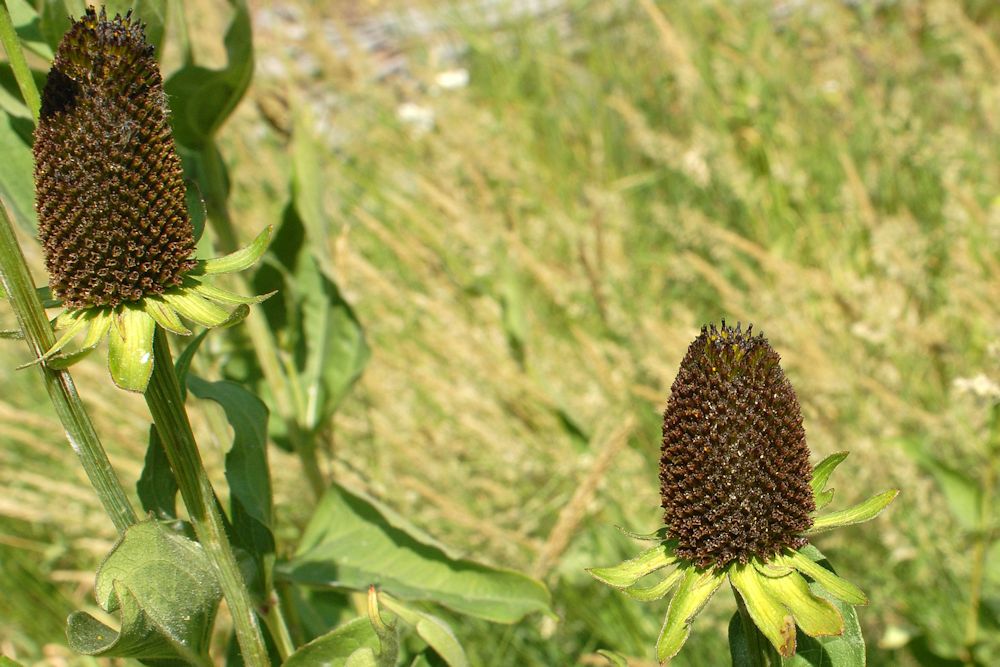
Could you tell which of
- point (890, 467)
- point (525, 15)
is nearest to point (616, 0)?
point (525, 15)

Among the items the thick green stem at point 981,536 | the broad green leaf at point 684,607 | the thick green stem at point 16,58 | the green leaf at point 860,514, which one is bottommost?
the thick green stem at point 981,536

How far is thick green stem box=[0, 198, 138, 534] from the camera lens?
0.86 meters

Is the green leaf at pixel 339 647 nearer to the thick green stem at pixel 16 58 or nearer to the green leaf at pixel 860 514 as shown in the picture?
the green leaf at pixel 860 514

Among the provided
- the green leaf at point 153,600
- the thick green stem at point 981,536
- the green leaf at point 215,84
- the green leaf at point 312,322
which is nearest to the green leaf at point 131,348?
the green leaf at point 153,600

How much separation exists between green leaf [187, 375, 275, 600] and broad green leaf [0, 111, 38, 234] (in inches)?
16.2

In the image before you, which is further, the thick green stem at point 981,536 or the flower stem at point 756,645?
the thick green stem at point 981,536

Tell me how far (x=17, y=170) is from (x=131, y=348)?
693 mm

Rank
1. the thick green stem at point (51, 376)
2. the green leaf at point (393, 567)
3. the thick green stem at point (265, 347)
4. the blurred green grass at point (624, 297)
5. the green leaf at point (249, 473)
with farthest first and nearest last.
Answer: the blurred green grass at point (624, 297) < the thick green stem at point (265, 347) < the green leaf at point (393, 567) < the green leaf at point (249, 473) < the thick green stem at point (51, 376)

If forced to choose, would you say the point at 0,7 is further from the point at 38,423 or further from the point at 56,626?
the point at 56,626

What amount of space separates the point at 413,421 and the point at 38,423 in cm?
89

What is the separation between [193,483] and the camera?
3.15 feet

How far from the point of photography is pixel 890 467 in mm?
2174

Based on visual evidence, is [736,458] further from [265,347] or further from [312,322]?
[312,322]

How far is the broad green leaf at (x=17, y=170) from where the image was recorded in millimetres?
1447
